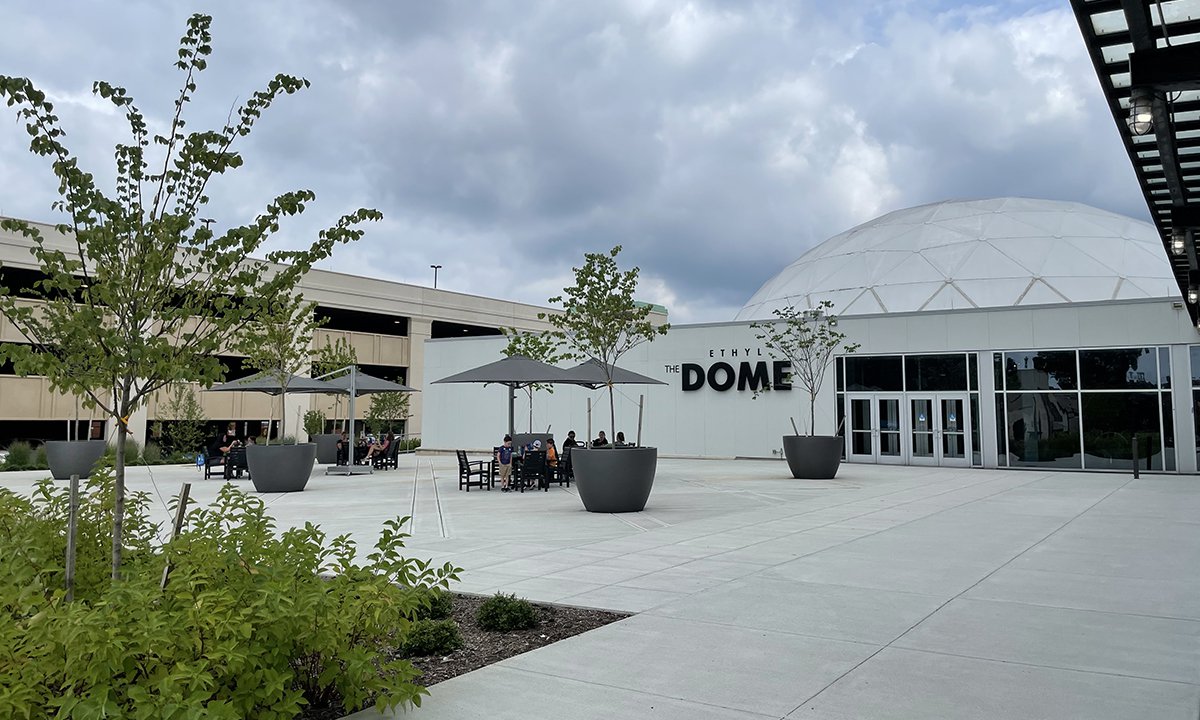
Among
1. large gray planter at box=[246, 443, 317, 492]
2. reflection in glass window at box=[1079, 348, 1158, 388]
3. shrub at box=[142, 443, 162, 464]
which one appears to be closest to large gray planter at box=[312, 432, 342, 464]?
shrub at box=[142, 443, 162, 464]

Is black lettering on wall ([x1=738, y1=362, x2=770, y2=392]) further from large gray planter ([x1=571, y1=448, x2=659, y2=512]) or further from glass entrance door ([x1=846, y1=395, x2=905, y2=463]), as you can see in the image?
large gray planter ([x1=571, y1=448, x2=659, y2=512])

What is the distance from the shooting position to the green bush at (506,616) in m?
6.16

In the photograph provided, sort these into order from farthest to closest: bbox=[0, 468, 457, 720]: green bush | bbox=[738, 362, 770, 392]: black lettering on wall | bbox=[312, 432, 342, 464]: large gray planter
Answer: bbox=[738, 362, 770, 392]: black lettering on wall
bbox=[312, 432, 342, 464]: large gray planter
bbox=[0, 468, 457, 720]: green bush

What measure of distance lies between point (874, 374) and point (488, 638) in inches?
977

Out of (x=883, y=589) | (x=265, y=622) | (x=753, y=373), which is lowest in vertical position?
(x=883, y=589)

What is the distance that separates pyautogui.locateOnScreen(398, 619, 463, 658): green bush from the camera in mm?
5543

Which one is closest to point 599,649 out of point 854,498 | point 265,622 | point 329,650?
point 329,650

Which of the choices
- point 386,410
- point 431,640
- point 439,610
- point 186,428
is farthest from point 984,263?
point 431,640

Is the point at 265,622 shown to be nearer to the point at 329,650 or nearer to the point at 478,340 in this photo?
the point at 329,650

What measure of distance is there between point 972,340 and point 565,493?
15700 millimetres

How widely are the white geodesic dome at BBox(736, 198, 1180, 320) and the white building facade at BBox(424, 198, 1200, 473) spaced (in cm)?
8

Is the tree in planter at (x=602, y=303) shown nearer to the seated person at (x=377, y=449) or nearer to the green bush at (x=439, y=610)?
the green bush at (x=439, y=610)

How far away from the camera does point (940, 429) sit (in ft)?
89.3

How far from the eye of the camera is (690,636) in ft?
19.3
